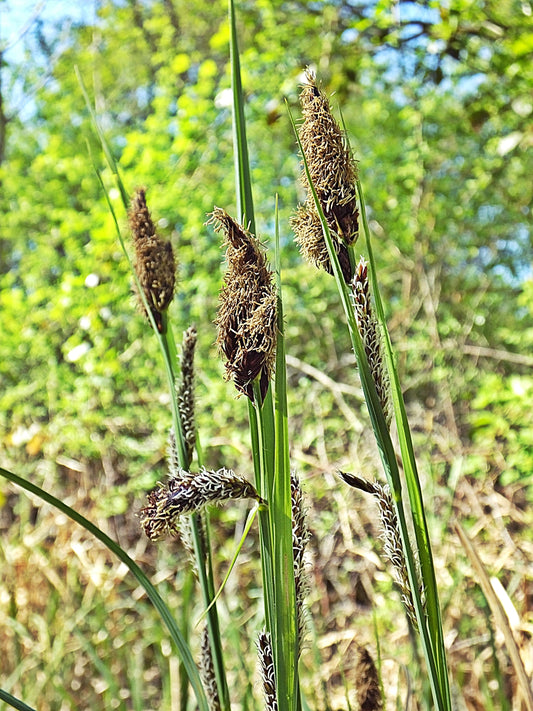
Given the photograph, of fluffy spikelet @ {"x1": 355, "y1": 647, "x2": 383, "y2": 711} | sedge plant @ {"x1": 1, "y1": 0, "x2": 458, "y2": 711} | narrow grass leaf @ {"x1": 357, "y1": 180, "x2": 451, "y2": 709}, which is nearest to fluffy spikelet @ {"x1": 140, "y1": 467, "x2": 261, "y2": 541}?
sedge plant @ {"x1": 1, "y1": 0, "x2": 458, "y2": 711}

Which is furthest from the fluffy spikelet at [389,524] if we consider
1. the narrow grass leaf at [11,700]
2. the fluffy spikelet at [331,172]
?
the narrow grass leaf at [11,700]

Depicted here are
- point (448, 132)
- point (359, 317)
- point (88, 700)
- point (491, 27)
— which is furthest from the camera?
point (448, 132)

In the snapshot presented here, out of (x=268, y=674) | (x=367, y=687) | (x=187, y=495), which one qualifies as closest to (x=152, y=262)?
(x=187, y=495)

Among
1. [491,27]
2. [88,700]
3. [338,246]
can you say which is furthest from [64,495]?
[338,246]

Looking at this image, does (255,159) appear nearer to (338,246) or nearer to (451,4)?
(451,4)

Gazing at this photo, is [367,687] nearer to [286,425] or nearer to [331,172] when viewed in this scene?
[286,425]

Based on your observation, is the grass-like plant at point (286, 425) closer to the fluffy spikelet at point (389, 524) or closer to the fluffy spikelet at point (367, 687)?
the fluffy spikelet at point (389, 524)
